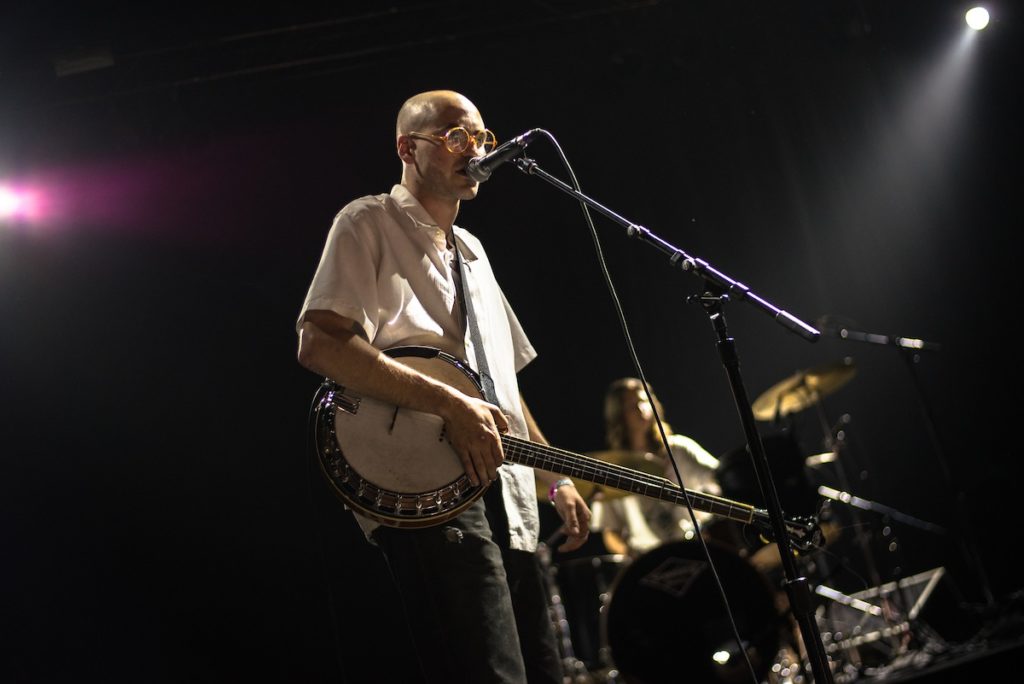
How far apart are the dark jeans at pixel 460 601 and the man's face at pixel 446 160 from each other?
36.4 inches

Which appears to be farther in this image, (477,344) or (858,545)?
(858,545)

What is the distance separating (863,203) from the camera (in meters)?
6.61

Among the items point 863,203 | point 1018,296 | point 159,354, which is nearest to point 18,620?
point 159,354

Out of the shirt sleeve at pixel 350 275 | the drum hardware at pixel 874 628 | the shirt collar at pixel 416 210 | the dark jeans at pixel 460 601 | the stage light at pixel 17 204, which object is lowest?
the drum hardware at pixel 874 628

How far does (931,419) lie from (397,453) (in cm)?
447

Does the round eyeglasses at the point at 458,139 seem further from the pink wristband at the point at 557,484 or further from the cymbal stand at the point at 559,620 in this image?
the cymbal stand at the point at 559,620

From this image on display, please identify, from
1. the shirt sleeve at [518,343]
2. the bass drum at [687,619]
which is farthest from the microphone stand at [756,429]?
the bass drum at [687,619]

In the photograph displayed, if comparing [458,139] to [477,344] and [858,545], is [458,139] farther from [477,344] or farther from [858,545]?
[858,545]

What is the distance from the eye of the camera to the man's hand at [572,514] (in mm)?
2441

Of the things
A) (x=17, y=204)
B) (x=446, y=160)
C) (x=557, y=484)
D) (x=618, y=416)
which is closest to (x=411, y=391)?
(x=557, y=484)

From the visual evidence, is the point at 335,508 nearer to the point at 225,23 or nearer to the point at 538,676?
the point at 538,676

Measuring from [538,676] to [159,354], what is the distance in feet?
9.60

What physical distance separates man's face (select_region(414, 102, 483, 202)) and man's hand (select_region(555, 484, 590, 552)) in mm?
876

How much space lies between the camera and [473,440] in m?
2.07
